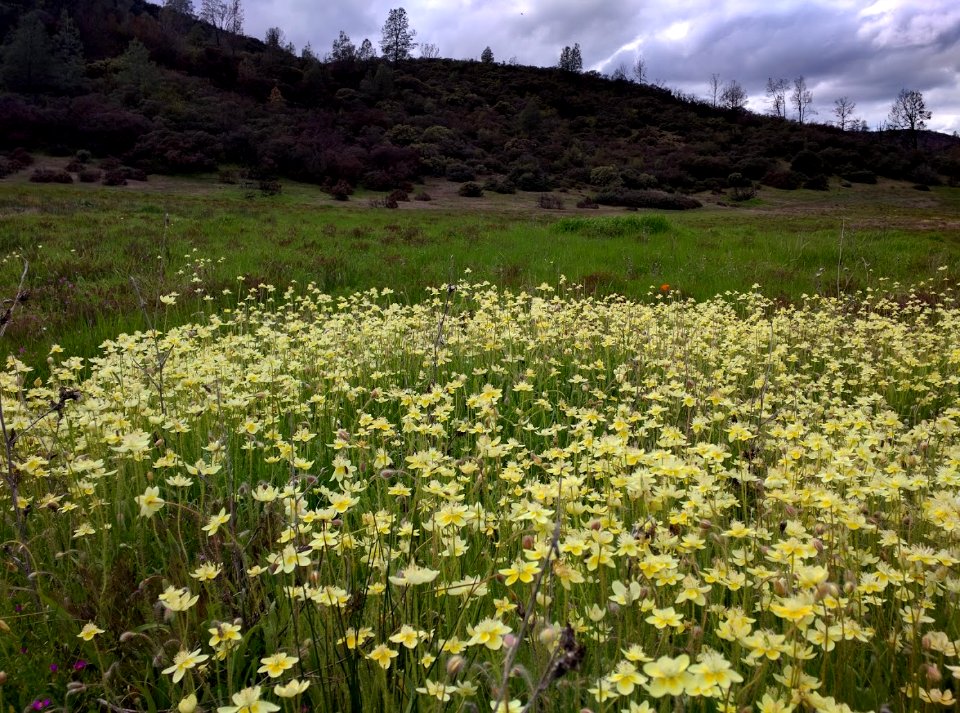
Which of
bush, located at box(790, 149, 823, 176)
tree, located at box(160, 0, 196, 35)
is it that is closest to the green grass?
bush, located at box(790, 149, 823, 176)

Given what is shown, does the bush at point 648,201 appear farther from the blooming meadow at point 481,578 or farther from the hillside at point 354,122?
the blooming meadow at point 481,578

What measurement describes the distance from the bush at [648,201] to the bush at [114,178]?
24.9 m

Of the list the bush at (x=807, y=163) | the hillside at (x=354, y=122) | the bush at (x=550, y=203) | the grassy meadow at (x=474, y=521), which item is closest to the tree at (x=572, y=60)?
the hillside at (x=354, y=122)

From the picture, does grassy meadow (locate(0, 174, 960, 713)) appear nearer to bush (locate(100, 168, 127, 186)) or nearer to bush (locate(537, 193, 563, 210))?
bush (locate(537, 193, 563, 210))

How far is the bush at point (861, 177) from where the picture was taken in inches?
1906

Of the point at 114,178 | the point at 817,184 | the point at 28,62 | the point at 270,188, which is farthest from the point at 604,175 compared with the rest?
the point at 28,62

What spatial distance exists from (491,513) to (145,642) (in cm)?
133

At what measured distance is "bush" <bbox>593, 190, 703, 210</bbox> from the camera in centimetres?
3534

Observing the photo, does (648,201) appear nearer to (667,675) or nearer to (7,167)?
(7,167)

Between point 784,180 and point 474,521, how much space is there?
167 feet

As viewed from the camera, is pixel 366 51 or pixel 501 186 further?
pixel 366 51

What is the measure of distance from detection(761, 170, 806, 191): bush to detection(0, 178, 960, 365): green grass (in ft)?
76.9

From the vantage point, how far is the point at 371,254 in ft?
46.0

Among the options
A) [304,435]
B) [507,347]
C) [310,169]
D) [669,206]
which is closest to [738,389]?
[507,347]
